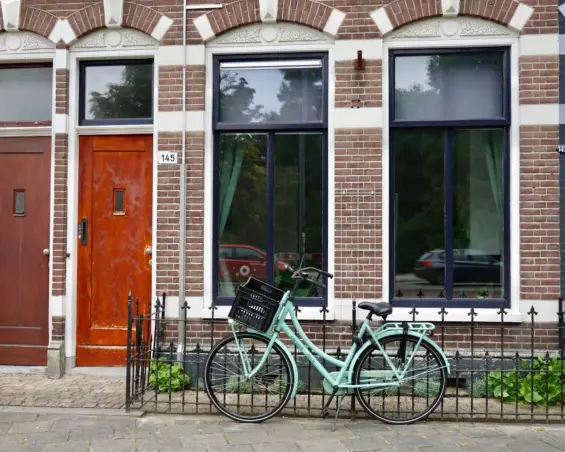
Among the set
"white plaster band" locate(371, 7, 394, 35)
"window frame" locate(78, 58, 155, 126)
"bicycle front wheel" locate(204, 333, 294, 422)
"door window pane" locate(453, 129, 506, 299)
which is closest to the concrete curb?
"bicycle front wheel" locate(204, 333, 294, 422)

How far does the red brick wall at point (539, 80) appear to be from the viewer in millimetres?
6520

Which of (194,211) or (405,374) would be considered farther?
(194,211)

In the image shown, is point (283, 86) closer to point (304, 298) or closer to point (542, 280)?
point (304, 298)

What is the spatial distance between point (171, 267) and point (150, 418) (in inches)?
72.1

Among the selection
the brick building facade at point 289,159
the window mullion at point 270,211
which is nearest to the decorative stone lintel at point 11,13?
the brick building facade at point 289,159

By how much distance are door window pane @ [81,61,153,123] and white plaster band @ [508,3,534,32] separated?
13.3ft

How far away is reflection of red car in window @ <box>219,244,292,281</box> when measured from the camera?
22.7 feet

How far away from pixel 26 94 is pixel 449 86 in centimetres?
491

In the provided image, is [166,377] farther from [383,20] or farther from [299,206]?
[383,20]

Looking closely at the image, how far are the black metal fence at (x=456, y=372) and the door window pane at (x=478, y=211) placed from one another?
1.66ft

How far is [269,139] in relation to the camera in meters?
6.89

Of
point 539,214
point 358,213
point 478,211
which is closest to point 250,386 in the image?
point 358,213

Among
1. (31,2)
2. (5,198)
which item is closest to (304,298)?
(5,198)

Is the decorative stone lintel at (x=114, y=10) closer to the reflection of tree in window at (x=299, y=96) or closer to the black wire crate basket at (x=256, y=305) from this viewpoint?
the reflection of tree in window at (x=299, y=96)
